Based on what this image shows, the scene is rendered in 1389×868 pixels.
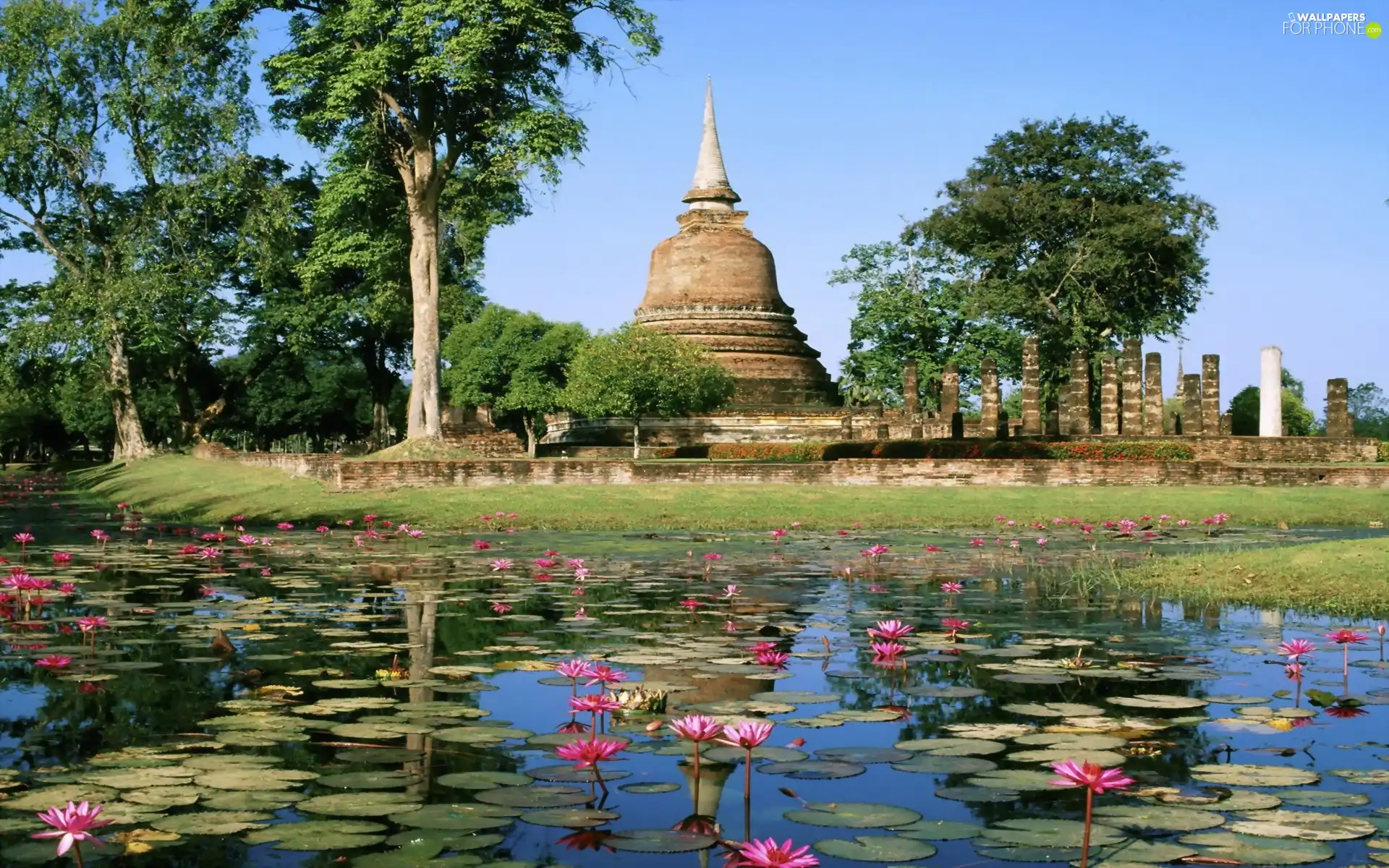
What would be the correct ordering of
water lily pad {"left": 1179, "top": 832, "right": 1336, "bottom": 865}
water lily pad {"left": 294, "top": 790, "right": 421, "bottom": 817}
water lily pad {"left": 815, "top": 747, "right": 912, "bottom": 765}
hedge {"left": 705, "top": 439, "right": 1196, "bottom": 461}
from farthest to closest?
hedge {"left": 705, "top": 439, "right": 1196, "bottom": 461}
water lily pad {"left": 815, "top": 747, "right": 912, "bottom": 765}
water lily pad {"left": 294, "top": 790, "right": 421, "bottom": 817}
water lily pad {"left": 1179, "top": 832, "right": 1336, "bottom": 865}

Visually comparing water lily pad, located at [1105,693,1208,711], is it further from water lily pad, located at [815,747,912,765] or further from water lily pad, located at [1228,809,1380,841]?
water lily pad, located at [1228,809,1380,841]

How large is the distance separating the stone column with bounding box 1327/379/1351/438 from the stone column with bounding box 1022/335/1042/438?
815 cm

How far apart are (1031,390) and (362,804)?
4077cm

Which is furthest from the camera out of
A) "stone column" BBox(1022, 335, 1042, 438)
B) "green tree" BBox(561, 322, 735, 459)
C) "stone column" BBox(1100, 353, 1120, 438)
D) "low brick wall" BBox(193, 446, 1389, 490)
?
"green tree" BBox(561, 322, 735, 459)

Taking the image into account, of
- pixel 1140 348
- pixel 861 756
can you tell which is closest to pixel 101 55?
pixel 1140 348

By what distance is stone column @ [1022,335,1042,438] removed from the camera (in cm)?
4294

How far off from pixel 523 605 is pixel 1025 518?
409 inches

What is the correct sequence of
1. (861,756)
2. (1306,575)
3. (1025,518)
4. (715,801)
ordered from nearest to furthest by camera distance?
(715,801) → (861,756) → (1306,575) → (1025,518)

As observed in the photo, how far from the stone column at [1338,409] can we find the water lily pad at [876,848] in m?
37.0

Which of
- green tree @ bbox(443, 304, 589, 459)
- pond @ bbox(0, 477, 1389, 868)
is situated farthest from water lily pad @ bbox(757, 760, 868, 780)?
green tree @ bbox(443, 304, 589, 459)

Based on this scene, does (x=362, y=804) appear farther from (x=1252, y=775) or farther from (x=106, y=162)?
(x=106, y=162)

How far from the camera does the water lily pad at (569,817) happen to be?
13.5 feet

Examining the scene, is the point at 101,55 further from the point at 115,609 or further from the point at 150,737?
the point at 150,737

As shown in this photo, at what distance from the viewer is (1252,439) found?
115ft
